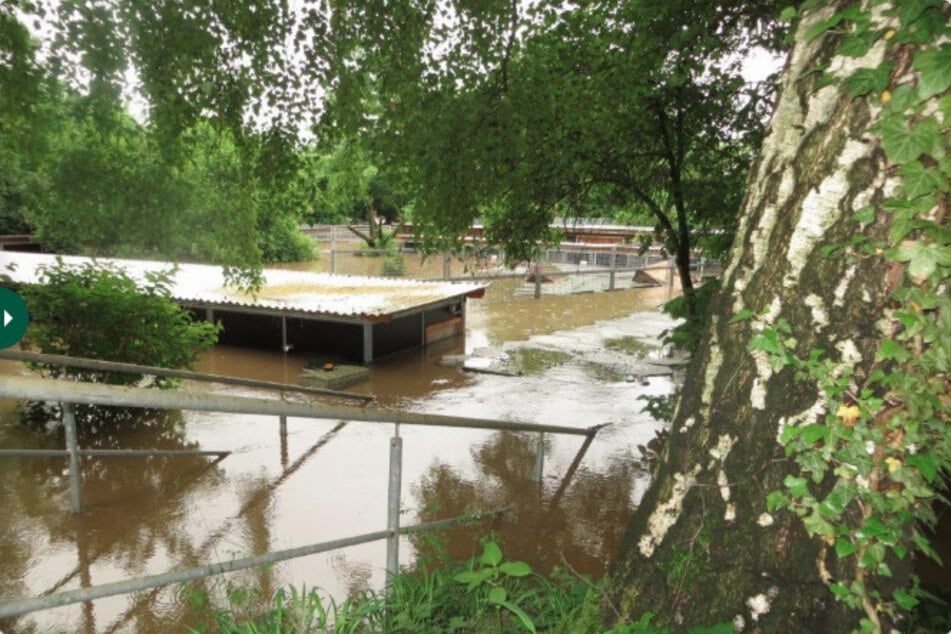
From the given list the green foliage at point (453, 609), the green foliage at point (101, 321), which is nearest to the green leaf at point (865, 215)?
the green foliage at point (453, 609)

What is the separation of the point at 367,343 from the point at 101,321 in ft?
18.8

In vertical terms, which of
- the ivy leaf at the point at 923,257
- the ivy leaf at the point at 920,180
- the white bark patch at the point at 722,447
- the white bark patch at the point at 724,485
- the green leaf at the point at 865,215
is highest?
the ivy leaf at the point at 920,180

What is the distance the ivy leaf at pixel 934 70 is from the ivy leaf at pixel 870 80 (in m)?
0.11

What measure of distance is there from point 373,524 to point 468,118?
3.90 metres

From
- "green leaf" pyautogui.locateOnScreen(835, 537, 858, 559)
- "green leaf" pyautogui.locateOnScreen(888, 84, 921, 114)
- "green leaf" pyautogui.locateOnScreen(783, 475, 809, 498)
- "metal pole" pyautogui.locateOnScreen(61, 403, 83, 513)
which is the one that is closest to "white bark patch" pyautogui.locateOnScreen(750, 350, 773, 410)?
"green leaf" pyautogui.locateOnScreen(783, 475, 809, 498)

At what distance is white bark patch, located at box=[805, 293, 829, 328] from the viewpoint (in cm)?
178

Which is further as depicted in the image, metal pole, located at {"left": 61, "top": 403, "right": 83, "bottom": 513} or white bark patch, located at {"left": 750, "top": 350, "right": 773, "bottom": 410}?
metal pole, located at {"left": 61, "top": 403, "right": 83, "bottom": 513}

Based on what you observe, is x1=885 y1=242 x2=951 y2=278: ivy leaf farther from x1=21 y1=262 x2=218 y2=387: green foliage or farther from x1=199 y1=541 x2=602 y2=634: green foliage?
x1=21 y1=262 x2=218 y2=387: green foliage

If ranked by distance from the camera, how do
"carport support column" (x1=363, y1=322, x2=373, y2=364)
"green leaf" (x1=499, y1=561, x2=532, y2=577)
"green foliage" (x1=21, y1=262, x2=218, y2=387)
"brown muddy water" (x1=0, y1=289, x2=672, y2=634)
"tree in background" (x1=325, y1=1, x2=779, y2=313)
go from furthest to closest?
"carport support column" (x1=363, y1=322, x2=373, y2=364)
"green foliage" (x1=21, y1=262, x2=218, y2=387)
"tree in background" (x1=325, y1=1, x2=779, y2=313)
"brown muddy water" (x1=0, y1=289, x2=672, y2=634)
"green leaf" (x1=499, y1=561, x2=532, y2=577)

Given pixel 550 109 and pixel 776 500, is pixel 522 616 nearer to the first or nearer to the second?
pixel 776 500

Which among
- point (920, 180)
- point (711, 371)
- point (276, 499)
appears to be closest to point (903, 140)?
point (920, 180)

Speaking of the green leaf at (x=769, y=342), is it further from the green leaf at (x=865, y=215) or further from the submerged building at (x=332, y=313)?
the submerged building at (x=332, y=313)

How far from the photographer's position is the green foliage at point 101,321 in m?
7.12

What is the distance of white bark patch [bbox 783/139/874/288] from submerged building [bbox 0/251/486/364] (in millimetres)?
10364
